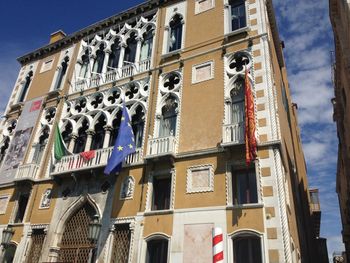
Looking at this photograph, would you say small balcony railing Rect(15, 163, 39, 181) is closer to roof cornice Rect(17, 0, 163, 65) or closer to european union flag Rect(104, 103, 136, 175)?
european union flag Rect(104, 103, 136, 175)

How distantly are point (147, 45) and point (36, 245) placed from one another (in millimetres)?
12388

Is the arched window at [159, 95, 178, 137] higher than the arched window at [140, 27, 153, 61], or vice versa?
the arched window at [140, 27, 153, 61]

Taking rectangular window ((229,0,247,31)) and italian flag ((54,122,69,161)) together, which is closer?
rectangular window ((229,0,247,31))

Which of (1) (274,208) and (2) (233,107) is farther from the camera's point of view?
(2) (233,107)

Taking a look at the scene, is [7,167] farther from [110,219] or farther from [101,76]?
[110,219]

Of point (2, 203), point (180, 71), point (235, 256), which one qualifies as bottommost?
point (235, 256)

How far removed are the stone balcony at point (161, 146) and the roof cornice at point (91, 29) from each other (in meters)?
10.1

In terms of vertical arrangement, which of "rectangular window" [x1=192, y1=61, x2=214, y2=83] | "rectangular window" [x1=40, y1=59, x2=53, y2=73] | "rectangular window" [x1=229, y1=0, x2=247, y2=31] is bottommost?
"rectangular window" [x1=192, y1=61, x2=214, y2=83]

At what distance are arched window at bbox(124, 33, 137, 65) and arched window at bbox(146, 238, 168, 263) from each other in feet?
36.2

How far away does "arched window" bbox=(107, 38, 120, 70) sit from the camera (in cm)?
2024

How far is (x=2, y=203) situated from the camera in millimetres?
18188

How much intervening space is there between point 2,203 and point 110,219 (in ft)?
26.2

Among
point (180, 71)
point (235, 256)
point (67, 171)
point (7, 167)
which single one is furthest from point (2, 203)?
point (235, 256)

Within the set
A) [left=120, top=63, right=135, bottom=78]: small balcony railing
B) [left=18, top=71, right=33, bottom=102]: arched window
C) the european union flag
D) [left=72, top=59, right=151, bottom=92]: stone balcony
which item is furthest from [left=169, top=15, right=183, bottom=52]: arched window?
[left=18, top=71, right=33, bottom=102]: arched window
